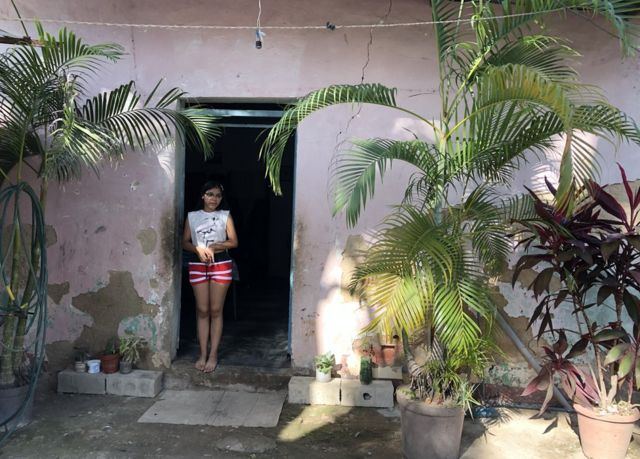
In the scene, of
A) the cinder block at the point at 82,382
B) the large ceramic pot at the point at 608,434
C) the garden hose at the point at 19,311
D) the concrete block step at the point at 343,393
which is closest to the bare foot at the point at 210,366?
the concrete block step at the point at 343,393

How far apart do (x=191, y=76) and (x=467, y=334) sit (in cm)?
320

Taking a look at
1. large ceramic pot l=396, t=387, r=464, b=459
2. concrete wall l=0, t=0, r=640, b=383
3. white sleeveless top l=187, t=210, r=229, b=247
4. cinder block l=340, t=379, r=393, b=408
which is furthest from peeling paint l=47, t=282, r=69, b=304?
large ceramic pot l=396, t=387, r=464, b=459

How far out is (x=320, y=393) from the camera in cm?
422

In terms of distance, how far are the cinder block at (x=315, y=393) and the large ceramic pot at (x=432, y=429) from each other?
0.99 metres

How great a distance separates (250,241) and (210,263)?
4.51 metres

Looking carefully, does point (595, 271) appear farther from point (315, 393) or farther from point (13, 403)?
point (13, 403)

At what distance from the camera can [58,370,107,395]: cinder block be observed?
4.36 m

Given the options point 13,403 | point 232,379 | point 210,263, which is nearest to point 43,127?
point 210,263

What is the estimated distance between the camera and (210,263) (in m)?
4.43

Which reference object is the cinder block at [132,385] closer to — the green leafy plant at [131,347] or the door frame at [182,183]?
the green leafy plant at [131,347]

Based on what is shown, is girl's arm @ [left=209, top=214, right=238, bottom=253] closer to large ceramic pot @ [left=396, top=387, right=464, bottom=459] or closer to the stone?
the stone

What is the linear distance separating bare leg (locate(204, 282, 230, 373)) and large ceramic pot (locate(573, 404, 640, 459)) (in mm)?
2927

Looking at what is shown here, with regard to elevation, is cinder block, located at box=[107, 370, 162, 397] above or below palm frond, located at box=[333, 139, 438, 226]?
below

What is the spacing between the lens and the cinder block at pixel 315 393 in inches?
166
